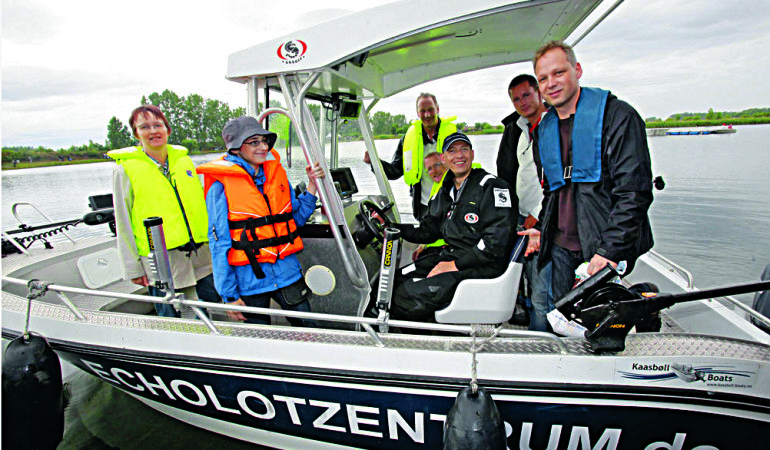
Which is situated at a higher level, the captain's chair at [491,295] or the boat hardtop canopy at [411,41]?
the boat hardtop canopy at [411,41]

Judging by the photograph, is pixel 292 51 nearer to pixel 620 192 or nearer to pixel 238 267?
pixel 238 267

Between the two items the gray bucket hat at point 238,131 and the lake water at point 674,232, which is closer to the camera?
the gray bucket hat at point 238,131

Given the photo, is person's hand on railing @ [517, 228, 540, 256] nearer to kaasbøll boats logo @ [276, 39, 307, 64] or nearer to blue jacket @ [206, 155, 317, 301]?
blue jacket @ [206, 155, 317, 301]

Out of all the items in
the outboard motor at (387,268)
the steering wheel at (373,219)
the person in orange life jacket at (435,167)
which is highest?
the person in orange life jacket at (435,167)

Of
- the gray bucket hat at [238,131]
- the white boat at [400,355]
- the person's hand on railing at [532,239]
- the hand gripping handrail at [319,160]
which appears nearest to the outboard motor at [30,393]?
the white boat at [400,355]

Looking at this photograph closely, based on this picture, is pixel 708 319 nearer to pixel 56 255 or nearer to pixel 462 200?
pixel 462 200

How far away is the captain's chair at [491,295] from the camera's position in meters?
1.90

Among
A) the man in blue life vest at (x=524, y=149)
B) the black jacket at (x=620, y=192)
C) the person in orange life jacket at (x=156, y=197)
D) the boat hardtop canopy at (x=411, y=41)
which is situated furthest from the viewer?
the man in blue life vest at (x=524, y=149)

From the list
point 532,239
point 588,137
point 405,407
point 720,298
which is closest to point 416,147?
point 532,239

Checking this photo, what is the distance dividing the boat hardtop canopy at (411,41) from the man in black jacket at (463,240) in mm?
650

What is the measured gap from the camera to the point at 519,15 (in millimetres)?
1859

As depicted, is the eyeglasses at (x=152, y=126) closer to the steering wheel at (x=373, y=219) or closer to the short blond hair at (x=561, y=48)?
the steering wheel at (x=373, y=219)

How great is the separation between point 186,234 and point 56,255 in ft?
6.42

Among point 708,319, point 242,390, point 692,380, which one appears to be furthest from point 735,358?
point 242,390
